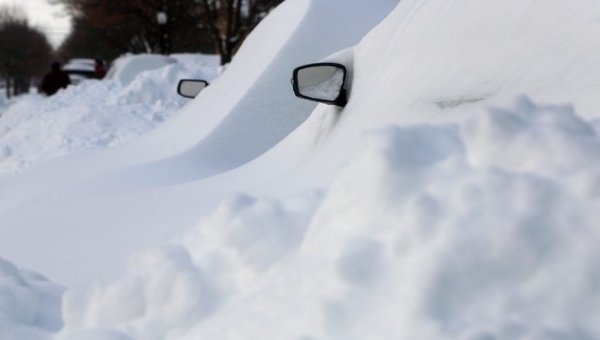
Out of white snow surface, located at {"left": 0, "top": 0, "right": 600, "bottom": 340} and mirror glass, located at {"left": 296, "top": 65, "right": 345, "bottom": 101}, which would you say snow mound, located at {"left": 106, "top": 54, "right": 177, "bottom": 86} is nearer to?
mirror glass, located at {"left": 296, "top": 65, "right": 345, "bottom": 101}

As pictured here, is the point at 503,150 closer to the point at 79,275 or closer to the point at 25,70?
the point at 79,275

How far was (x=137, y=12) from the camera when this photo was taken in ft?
109

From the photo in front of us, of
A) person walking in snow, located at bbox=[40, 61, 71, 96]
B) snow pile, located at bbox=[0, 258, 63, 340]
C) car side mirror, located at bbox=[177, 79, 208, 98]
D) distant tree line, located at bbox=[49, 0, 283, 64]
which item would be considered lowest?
distant tree line, located at bbox=[49, 0, 283, 64]

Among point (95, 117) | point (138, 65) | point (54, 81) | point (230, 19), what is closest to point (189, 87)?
point (95, 117)

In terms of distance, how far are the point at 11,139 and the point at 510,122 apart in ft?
42.5

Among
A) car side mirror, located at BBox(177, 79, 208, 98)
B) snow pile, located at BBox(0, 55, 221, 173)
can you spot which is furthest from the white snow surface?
snow pile, located at BBox(0, 55, 221, 173)

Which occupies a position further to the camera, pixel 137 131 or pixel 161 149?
pixel 137 131

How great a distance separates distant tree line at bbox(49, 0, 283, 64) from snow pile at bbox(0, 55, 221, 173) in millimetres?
8254

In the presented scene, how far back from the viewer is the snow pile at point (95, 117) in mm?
11898

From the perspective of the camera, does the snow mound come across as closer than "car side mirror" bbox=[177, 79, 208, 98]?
No

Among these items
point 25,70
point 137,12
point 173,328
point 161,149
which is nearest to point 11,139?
point 161,149

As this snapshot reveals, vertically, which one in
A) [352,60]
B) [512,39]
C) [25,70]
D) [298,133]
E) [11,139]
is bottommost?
[25,70]

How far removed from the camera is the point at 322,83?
3961mm

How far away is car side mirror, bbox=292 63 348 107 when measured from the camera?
3852mm
